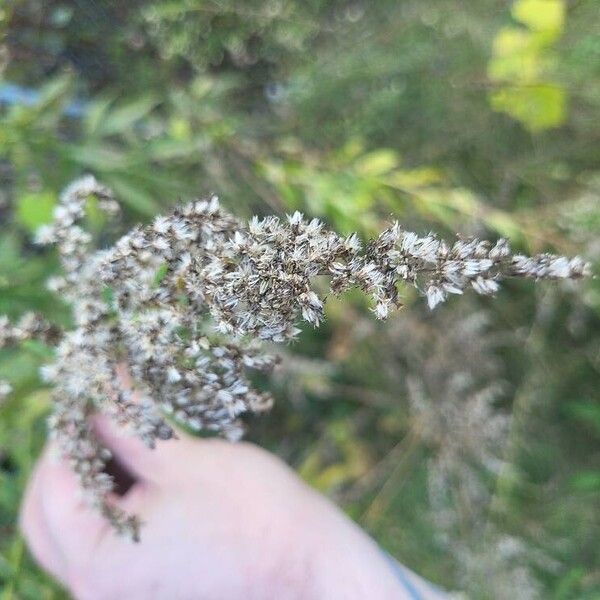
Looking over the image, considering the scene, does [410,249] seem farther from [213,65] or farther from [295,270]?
[213,65]

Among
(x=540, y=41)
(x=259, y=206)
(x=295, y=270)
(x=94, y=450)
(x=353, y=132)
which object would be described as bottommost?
(x=94, y=450)

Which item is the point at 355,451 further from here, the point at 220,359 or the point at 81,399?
the point at 220,359

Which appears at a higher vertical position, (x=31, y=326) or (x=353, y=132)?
(x=353, y=132)

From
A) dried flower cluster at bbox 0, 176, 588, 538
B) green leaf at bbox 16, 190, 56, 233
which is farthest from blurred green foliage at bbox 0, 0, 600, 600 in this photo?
dried flower cluster at bbox 0, 176, 588, 538

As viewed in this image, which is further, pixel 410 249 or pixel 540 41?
pixel 540 41

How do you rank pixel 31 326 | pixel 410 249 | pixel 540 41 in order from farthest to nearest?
pixel 540 41 → pixel 31 326 → pixel 410 249

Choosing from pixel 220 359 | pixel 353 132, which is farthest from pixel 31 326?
pixel 353 132

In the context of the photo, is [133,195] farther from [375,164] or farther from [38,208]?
→ [375,164]

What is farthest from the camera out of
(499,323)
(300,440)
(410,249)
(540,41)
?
(300,440)
